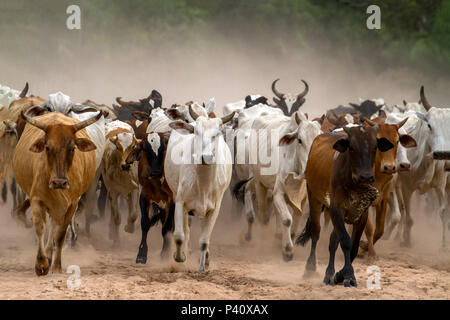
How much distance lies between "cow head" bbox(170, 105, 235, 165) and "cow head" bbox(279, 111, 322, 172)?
112 cm

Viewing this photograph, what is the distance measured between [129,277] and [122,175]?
2786 millimetres

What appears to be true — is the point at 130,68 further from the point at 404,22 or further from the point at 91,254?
the point at 91,254

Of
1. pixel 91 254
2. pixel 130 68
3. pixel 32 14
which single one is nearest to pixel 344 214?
pixel 91 254

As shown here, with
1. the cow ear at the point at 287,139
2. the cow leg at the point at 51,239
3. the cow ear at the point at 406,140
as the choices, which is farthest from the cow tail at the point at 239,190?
the cow leg at the point at 51,239

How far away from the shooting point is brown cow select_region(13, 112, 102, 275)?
838 cm

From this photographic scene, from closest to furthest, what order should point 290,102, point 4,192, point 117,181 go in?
point 117,181
point 4,192
point 290,102

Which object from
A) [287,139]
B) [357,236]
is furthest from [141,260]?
[357,236]

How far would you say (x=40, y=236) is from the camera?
27.8 feet

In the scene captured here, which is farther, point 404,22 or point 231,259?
point 404,22

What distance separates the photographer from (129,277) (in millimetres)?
8719

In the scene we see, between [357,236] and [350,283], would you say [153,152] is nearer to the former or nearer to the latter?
[357,236]

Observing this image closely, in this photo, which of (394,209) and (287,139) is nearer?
(287,139)

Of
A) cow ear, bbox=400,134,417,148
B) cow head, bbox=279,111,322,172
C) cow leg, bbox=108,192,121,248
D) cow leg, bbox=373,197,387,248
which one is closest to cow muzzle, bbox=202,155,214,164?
cow head, bbox=279,111,322,172

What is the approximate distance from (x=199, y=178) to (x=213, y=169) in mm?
185
